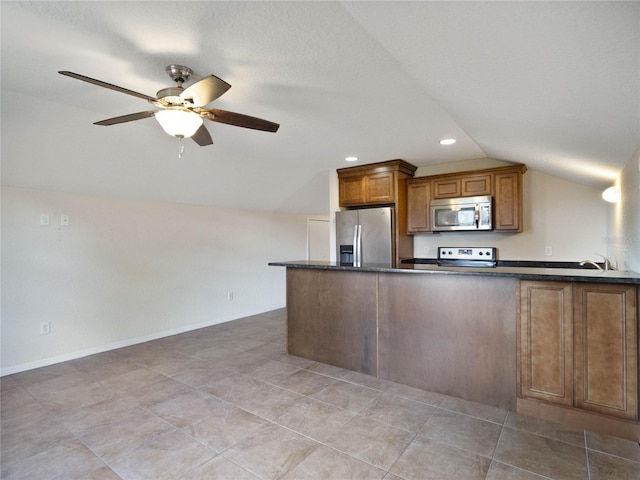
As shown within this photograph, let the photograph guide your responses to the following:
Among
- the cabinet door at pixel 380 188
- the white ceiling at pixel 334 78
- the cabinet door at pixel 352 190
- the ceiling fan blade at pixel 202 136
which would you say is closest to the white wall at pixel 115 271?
the white ceiling at pixel 334 78

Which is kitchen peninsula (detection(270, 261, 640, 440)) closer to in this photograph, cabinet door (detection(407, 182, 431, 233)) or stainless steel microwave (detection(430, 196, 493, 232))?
stainless steel microwave (detection(430, 196, 493, 232))

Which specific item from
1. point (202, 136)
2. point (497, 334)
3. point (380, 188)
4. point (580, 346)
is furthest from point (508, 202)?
point (202, 136)

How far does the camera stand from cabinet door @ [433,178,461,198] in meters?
4.41

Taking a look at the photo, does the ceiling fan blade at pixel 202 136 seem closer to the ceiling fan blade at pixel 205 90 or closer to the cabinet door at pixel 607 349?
the ceiling fan blade at pixel 205 90

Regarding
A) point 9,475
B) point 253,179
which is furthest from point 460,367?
point 253,179

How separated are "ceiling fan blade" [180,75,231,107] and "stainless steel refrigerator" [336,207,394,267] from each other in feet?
9.19

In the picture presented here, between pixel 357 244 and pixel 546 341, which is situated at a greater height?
pixel 357 244

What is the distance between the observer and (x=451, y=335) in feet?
8.91

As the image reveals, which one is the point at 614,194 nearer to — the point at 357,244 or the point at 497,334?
the point at 497,334

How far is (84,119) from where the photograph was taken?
2.86 meters

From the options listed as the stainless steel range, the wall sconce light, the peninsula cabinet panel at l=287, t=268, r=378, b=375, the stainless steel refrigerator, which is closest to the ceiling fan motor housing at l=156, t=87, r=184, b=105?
the peninsula cabinet panel at l=287, t=268, r=378, b=375

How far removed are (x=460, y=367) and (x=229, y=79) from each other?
2.62 meters

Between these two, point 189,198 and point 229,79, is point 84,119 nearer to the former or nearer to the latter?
point 229,79

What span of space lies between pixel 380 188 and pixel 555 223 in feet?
6.87
